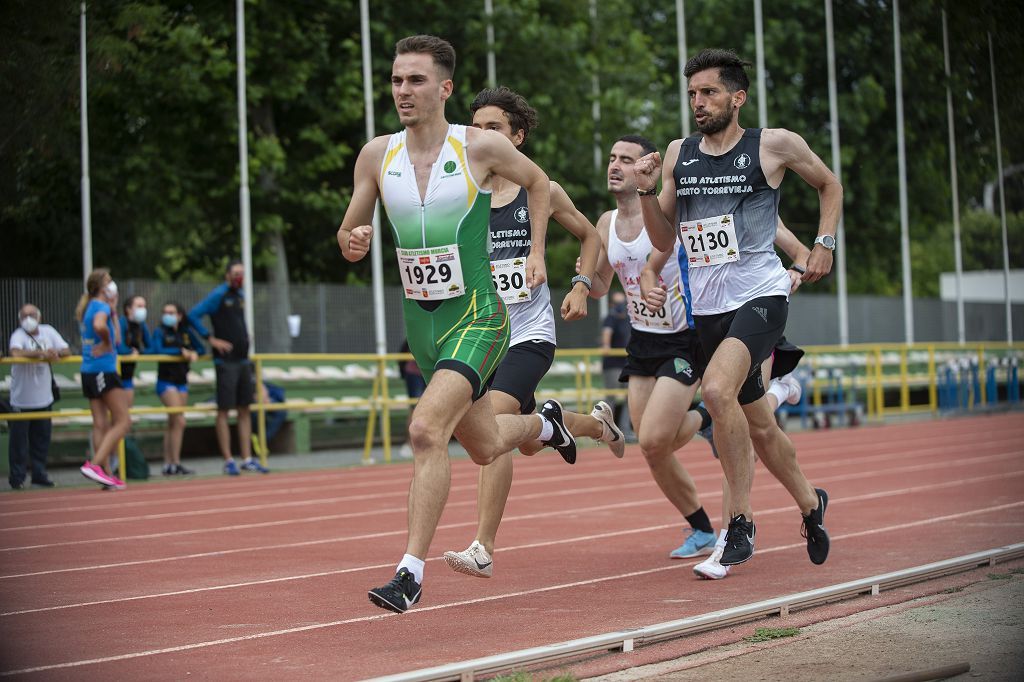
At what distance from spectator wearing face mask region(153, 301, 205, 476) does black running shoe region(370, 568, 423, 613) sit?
1066 centimetres

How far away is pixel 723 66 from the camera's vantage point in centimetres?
694

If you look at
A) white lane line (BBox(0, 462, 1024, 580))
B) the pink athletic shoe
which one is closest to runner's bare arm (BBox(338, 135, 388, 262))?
white lane line (BBox(0, 462, 1024, 580))

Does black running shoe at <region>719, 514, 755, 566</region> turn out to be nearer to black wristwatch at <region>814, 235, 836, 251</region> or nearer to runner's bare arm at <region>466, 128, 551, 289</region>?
black wristwatch at <region>814, 235, 836, 251</region>

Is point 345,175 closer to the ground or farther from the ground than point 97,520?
farther from the ground

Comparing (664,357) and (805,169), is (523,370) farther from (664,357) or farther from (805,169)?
(805,169)

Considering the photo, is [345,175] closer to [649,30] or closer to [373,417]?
[373,417]

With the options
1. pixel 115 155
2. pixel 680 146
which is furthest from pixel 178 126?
pixel 680 146

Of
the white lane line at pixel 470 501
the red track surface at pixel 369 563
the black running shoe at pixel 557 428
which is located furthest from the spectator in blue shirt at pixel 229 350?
the black running shoe at pixel 557 428

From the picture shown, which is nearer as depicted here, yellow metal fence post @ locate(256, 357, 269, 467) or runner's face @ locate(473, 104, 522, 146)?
runner's face @ locate(473, 104, 522, 146)

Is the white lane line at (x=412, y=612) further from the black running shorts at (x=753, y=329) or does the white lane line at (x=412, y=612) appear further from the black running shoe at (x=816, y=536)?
the black running shorts at (x=753, y=329)

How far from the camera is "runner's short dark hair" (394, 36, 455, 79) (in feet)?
19.5

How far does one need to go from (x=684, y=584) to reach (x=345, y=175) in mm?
21596

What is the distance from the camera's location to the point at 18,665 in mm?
4996

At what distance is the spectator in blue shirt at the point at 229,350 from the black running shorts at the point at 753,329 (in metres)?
9.11
